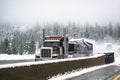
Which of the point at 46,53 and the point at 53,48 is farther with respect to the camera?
the point at 53,48

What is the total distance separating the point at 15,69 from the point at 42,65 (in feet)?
10.1

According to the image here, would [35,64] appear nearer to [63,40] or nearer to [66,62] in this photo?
[66,62]

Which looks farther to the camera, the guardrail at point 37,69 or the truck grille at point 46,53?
the truck grille at point 46,53

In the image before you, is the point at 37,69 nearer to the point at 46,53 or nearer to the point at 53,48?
the point at 46,53

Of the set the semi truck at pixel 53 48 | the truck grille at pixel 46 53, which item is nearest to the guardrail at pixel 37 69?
the truck grille at pixel 46 53

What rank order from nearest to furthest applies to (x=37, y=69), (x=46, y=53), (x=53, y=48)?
1. (x=37, y=69)
2. (x=46, y=53)
3. (x=53, y=48)

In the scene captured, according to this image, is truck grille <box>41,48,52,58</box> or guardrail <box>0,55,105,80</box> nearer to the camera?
guardrail <box>0,55,105,80</box>

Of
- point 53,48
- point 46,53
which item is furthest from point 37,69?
point 53,48

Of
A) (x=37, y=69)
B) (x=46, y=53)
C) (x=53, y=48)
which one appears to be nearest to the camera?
(x=37, y=69)

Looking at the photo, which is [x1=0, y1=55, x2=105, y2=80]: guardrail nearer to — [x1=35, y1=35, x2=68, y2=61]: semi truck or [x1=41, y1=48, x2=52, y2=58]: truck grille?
[x1=41, y1=48, x2=52, y2=58]: truck grille

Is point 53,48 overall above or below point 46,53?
above

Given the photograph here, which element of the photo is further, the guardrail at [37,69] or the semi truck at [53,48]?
the semi truck at [53,48]

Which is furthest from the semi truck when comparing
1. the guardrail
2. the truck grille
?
the guardrail

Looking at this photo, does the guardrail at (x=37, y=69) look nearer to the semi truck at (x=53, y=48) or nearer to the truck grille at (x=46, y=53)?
the truck grille at (x=46, y=53)
